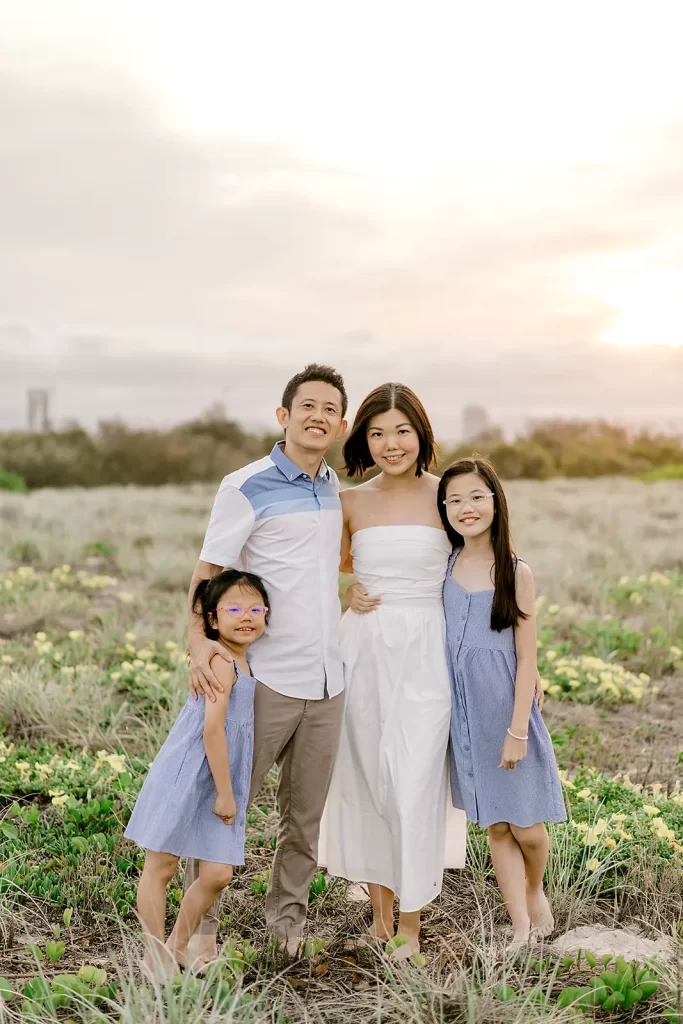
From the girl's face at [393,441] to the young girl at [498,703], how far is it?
0.60 feet

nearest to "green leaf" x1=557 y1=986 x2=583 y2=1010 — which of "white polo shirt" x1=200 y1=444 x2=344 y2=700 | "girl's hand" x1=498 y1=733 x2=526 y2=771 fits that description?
"girl's hand" x1=498 y1=733 x2=526 y2=771

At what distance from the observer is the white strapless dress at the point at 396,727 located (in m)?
3.47

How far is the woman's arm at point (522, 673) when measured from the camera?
3.38 meters

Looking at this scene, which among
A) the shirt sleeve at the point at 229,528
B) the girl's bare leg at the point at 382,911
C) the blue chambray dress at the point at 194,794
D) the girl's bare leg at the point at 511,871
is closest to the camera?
the blue chambray dress at the point at 194,794

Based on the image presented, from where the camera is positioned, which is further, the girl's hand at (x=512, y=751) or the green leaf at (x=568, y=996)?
the girl's hand at (x=512, y=751)

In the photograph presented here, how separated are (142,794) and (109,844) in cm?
114

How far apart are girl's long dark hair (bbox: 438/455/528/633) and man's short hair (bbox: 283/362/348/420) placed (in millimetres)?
508

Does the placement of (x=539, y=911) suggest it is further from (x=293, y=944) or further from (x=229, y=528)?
(x=229, y=528)

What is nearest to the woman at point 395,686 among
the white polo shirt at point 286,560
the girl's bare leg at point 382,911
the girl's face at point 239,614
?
the girl's bare leg at point 382,911

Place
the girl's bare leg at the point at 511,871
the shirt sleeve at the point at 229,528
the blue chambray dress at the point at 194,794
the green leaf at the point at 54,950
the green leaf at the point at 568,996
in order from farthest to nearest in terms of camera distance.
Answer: the girl's bare leg at the point at 511,871 < the shirt sleeve at the point at 229,528 < the green leaf at the point at 54,950 < the blue chambray dress at the point at 194,794 < the green leaf at the point at 568,996

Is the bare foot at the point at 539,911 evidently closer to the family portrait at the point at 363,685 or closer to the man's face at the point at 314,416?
the family portrait at the point at 363,685

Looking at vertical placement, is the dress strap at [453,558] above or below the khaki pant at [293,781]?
above

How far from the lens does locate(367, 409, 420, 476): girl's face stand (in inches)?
141

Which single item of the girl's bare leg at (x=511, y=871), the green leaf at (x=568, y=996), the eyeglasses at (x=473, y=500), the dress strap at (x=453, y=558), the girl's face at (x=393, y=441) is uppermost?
the girl's face at (x=393, y=441)
